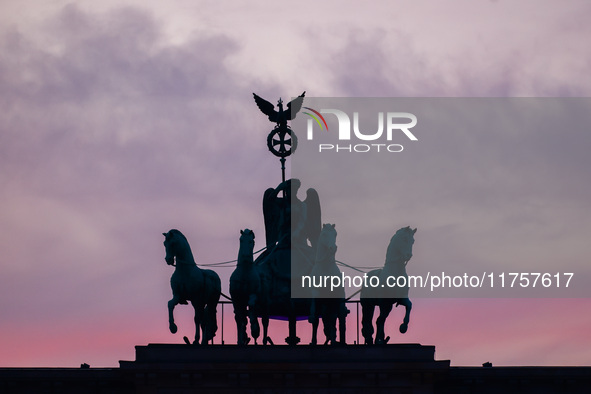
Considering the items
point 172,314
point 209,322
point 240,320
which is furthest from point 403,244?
point 172,314

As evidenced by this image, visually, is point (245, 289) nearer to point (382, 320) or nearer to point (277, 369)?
point (277, 369)

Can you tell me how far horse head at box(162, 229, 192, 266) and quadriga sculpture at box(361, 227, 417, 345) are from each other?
5002 mm

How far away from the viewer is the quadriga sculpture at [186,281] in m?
69.9

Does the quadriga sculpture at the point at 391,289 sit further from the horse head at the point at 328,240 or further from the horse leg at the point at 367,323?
the horse head at the point at 328,240

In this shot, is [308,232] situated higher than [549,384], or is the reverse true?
[308,232]

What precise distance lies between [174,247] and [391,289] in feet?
19.3

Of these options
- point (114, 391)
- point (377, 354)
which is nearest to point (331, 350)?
point (377, 354)

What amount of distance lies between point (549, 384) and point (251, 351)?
805cm

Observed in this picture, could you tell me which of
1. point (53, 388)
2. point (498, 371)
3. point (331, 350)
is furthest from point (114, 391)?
point (498, 371)

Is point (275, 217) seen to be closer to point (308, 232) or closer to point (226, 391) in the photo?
point (308, 232)

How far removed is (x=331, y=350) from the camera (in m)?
69.9

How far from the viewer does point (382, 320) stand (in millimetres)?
70688

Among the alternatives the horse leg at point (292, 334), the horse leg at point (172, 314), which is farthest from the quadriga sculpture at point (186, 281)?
the horse leg at point (292, 334)

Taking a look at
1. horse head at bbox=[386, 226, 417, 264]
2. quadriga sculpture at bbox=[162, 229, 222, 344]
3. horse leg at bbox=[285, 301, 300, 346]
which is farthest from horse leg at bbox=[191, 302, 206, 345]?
horse head at bbox=[386, 226, 417, 264]
